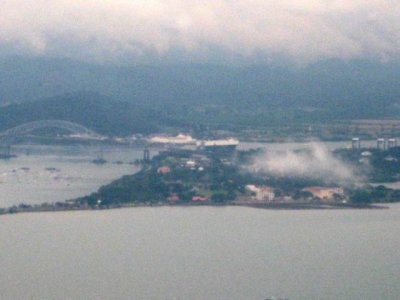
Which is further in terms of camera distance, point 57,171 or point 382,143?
point 382,143

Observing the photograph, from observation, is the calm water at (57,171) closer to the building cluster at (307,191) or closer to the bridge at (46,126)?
the bridge at (46,126)

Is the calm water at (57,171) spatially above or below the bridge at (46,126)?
below

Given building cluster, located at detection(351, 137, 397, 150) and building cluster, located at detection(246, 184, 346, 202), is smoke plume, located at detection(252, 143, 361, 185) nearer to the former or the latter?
building cluster, located at detection(246, 184, 346, 202)

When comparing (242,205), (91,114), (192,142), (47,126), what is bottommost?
(242,205)

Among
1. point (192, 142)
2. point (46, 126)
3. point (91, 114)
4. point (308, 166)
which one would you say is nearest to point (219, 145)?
point (192, 142)

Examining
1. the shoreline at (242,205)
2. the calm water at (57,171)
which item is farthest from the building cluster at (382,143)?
the shoreline at (242,205)

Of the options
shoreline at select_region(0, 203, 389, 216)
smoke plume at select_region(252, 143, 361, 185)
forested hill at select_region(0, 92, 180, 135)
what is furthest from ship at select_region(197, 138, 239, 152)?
shoreline at select_region(0, 203, 389, 216)

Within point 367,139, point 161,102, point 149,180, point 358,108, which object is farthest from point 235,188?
point 161,102

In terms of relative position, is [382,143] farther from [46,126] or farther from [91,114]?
[91,114]
